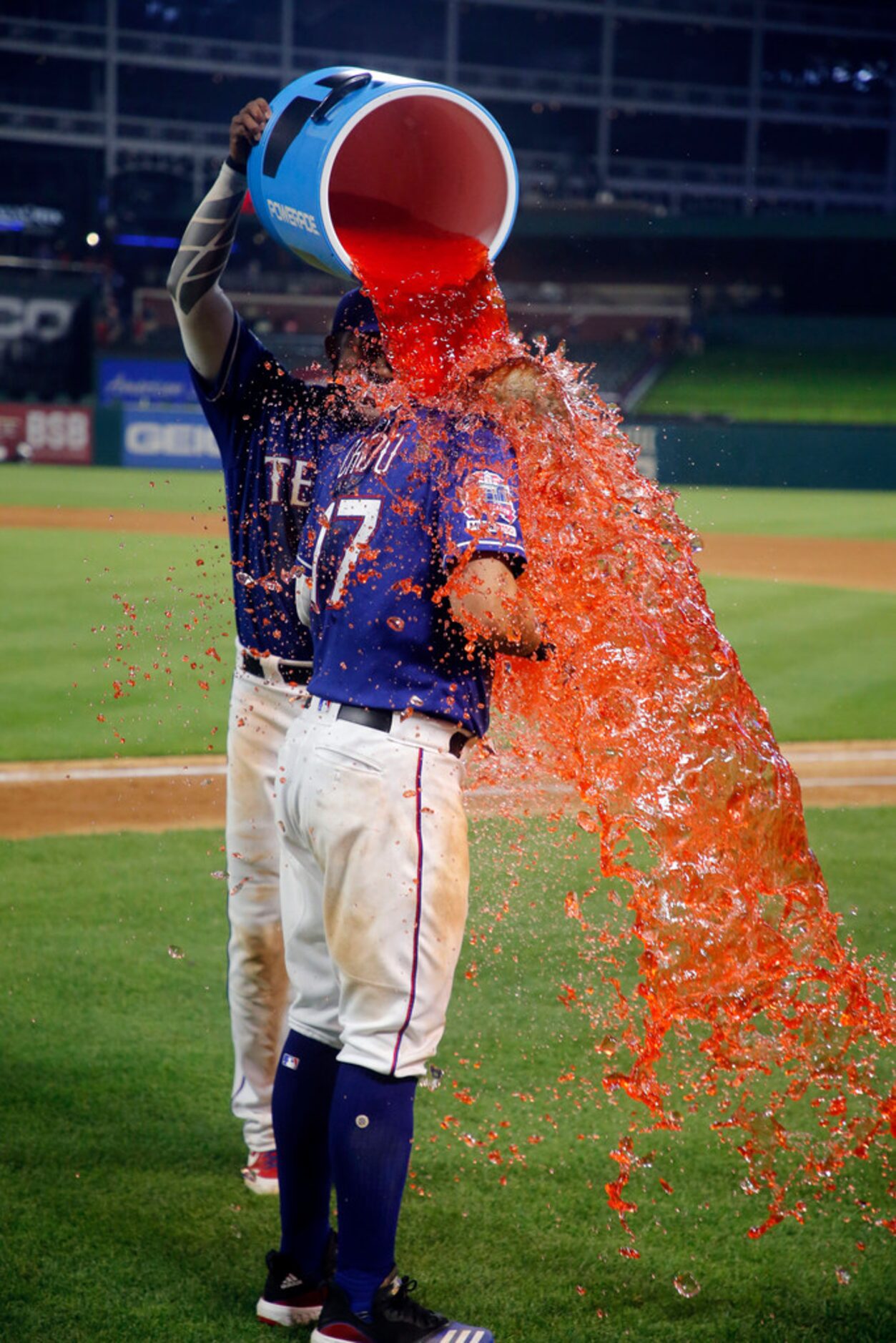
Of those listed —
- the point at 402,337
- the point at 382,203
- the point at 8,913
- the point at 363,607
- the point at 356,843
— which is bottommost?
the point at 8,913

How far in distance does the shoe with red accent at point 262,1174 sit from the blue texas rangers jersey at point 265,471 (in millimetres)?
1129

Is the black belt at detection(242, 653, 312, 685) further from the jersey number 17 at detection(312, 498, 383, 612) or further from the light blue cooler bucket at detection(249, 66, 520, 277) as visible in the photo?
the light blue cooler bucket at detection(249, 66, 520, 277)

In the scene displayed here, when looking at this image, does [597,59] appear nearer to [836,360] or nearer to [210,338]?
[836,360]

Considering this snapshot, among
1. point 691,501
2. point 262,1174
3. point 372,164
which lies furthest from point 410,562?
point 691,501

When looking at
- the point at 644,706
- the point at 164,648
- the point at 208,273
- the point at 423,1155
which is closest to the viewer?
the point at 644,706

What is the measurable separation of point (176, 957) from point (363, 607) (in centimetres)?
244

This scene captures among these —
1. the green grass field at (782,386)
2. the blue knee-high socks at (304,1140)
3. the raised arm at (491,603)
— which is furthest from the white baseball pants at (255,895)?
the green grass field at (782,386)

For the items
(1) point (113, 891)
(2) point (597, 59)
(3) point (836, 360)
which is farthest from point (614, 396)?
(1) point (113, 891)

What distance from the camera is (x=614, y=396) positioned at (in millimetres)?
33312

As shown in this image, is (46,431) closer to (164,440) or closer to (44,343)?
(164,440)

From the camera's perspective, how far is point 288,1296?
256cm

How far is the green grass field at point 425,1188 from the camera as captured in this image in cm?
262

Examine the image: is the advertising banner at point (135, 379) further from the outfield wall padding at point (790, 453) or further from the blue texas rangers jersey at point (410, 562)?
the blue texas rangers jersey at point (410, 562)

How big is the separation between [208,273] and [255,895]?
1.36 meters
